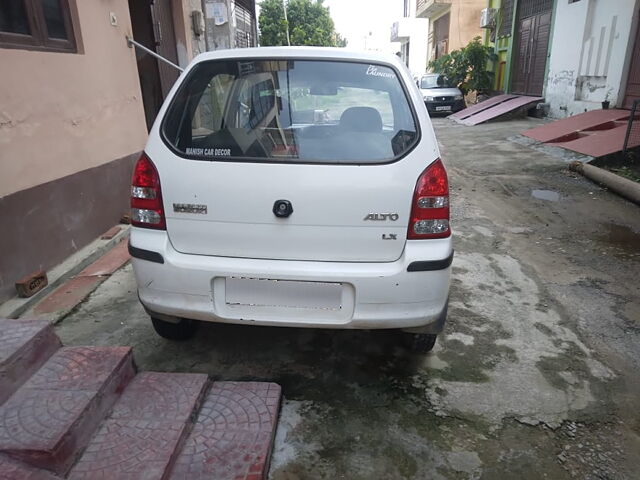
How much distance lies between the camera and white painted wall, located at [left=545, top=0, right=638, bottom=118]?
9570 mm

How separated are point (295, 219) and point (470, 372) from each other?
4.34 ft

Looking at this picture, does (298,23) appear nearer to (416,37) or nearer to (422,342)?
(416,37)

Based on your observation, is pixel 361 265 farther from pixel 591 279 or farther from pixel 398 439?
pixel 591 279

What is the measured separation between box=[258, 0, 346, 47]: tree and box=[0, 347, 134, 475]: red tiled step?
31743 millimetres

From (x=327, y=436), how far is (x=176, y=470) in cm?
66

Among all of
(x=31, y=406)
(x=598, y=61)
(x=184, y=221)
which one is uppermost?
(x=598, y=61)

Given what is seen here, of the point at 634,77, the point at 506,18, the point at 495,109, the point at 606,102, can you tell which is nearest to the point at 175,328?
the point at 634,77

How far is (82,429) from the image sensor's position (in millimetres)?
1862

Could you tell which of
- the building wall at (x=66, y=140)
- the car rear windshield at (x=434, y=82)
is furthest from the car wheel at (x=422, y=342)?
the car rear windshield at (x=434, y=82)

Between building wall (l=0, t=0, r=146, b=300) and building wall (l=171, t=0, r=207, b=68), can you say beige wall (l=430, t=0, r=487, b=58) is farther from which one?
building wall (l=0, t=0, r=146, b=300)

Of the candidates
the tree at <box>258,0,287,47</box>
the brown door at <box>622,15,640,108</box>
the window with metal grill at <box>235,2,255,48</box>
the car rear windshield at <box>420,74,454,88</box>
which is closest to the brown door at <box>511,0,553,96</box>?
the car rear windshield at <box>420,74,454,88</box>

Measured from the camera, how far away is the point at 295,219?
6.98 feet

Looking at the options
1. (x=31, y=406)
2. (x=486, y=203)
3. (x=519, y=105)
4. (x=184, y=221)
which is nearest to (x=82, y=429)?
(x=31, y=406)

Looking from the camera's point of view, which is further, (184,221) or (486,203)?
(486,203)
